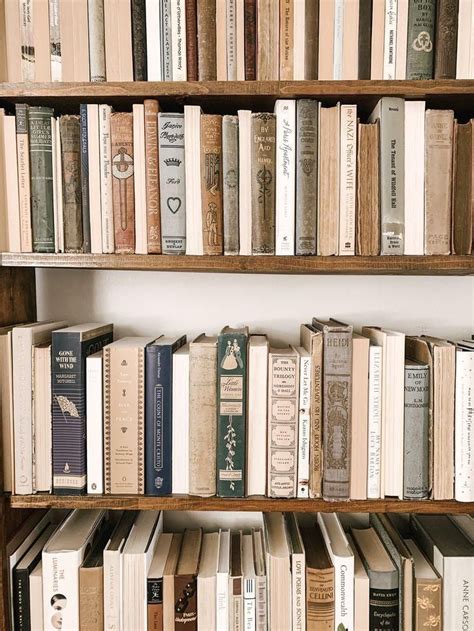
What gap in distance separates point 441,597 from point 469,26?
93 cm

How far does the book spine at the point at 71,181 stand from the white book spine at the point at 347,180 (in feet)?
1.40

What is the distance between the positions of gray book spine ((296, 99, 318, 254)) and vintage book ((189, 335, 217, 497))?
0.23m

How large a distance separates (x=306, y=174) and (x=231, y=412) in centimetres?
41

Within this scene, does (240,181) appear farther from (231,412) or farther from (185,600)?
(185,600)

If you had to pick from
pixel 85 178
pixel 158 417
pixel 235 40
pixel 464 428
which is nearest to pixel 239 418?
pixel 158 417

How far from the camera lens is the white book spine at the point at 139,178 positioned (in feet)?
2.68

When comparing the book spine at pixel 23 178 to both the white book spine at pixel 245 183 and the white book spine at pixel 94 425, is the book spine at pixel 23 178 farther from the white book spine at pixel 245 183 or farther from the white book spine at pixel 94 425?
the white book spine at pixel 245 183

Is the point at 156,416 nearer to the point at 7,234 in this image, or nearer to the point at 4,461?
the point at 4,461

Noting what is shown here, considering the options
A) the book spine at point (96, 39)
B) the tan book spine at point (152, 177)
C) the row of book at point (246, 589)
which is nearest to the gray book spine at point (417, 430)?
the row of book at point (246, 589)

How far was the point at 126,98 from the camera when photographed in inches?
32.4

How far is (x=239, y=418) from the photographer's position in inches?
32.9

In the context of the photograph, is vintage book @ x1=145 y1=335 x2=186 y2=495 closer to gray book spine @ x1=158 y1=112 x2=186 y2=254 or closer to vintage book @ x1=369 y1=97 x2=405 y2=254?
gray book spine @ x1=158 y1=112 x2=186 y2=254

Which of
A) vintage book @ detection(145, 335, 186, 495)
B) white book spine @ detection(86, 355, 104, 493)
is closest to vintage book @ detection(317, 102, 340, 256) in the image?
vintage book @ detection(145, 335, 186, 495)

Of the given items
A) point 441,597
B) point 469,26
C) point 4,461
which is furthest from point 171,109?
point 441,597
